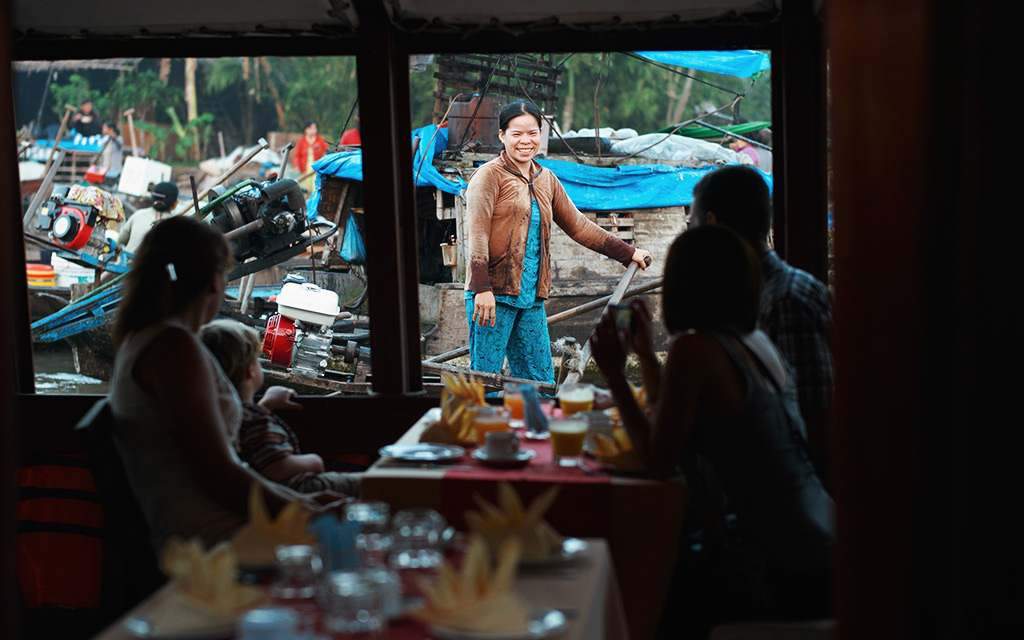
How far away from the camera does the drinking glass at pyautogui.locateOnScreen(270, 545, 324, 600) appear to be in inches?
70.9

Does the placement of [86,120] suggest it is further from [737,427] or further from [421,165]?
[737,427]

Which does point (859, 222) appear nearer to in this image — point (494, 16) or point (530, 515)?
point (530, 515)

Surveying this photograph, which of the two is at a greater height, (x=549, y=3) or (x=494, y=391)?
(x=549, y=3)

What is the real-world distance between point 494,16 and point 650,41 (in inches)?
26.8

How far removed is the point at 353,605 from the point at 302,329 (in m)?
3.63

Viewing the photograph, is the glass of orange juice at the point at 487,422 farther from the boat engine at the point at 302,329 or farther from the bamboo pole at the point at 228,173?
the bamboo pole at the point at 228,173

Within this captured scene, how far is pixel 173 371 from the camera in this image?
267cm

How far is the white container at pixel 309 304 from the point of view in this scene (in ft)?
16.5

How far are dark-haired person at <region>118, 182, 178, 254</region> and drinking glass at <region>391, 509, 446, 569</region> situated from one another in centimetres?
367

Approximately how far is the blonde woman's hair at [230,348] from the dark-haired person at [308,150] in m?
1.90

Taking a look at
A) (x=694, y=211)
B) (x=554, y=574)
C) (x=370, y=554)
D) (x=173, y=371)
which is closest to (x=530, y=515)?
(x=554, y=574)

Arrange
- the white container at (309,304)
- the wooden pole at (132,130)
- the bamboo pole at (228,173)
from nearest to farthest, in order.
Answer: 1. the white container at (309,304)
2. the bamboo pole at (228,173)
3. the wooden pole at (132,130)

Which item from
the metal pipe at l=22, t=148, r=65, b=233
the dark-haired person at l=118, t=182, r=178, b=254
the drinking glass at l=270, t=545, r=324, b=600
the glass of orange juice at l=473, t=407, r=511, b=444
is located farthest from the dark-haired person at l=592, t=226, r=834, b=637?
the metal pipe at l=22, t=148, r=65, b=233

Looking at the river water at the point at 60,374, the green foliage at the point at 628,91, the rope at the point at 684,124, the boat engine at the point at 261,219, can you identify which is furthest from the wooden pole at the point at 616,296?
the river water at the point at 60,374
